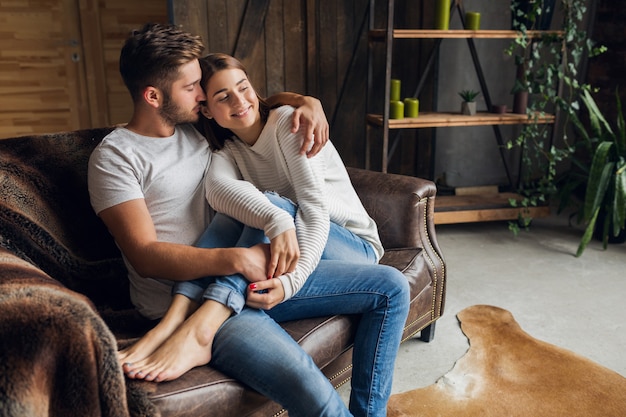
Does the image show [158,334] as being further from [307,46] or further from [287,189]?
[307,46]

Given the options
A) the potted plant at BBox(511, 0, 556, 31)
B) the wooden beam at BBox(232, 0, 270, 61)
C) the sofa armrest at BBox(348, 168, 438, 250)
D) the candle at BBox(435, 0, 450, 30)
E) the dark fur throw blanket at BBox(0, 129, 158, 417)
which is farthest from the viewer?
the wooden beam at BBox(232, 0, 270, 61)

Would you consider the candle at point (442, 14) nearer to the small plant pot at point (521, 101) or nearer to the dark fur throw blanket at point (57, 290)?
the small plant pot at point (521, 101)

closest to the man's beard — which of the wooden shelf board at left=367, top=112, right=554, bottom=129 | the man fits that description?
the man

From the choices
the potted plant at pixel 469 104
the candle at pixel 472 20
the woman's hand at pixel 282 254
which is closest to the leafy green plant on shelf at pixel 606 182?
the potted plant at pixel 469 104

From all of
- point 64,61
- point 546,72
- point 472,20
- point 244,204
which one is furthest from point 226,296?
point 64,61

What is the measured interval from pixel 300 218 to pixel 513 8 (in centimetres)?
220

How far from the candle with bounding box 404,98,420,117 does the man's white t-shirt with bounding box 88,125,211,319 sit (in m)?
1.78

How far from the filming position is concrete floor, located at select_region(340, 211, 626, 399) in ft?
6.82

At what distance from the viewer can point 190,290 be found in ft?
4.62

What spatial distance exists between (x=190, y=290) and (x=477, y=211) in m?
2.28

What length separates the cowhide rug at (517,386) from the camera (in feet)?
5.77

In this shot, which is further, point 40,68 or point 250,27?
point 40,68

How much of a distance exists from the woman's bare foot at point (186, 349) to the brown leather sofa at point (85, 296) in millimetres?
23

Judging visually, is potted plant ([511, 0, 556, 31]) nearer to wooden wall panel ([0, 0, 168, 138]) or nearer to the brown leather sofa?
the brown leather sofa
